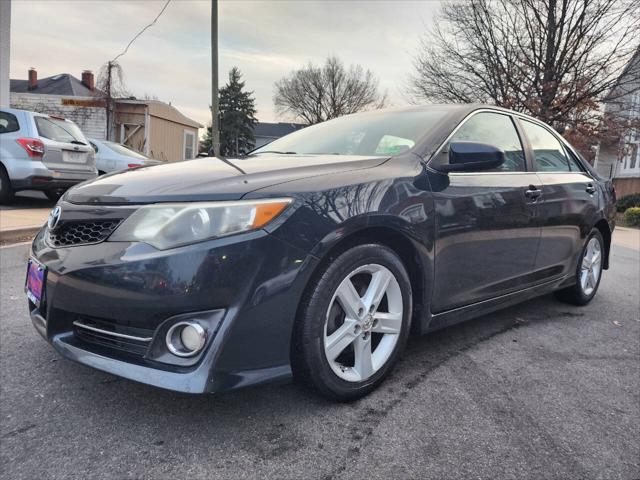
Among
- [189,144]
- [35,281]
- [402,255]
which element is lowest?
[35,281]

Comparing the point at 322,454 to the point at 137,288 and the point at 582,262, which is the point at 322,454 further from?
the point at 582,262

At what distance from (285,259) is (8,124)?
24.3ft

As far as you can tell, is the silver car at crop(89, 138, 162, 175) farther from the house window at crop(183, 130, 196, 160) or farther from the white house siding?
the house window at crop(183, 130, 196, 160)

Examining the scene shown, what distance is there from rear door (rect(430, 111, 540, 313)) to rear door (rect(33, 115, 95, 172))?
6.81 m

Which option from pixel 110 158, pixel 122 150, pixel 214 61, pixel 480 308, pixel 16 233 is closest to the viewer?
pixel 480 308

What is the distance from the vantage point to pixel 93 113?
60.6 ft

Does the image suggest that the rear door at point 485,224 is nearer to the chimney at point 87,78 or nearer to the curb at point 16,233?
the curb at point 16,233

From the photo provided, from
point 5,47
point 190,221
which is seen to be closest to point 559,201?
point 190,221

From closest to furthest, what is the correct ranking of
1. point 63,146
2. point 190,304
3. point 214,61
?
point 190,304, point 63,146, point 214,61

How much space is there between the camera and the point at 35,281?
2.14 m

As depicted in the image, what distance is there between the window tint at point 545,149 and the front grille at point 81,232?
2.79 meters

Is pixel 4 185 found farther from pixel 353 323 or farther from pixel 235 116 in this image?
pixel 235 116

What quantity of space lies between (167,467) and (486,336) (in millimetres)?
2258

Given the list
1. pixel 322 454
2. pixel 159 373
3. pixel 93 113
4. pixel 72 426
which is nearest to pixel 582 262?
pixel 322 454
